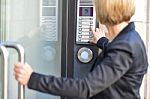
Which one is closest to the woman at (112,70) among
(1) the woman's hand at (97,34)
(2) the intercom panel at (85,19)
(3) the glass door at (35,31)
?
(1) the woman's hand at (97,34)

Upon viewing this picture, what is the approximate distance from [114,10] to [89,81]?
412 millimetres

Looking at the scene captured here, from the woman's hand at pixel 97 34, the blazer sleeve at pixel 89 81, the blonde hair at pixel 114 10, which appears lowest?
the blazer sleeve at pixel 89 81

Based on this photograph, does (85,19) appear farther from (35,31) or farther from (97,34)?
(35,31)

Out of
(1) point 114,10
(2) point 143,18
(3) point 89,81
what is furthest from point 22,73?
(2) point 143,18

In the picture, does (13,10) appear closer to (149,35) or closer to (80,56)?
(80,56)

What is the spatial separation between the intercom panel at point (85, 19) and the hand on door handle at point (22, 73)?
1.37m

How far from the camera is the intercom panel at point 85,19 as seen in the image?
141 inches

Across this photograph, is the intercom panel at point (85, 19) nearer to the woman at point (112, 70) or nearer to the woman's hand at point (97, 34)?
the woman's hand at point (97, 34)

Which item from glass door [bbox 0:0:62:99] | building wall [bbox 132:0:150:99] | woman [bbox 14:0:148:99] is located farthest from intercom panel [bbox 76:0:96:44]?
woman [bbox 14:0:148:99]

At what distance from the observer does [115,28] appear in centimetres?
246

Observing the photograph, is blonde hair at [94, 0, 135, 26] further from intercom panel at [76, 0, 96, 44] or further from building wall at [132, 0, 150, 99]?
building wall at [132, 0, 150, 99]

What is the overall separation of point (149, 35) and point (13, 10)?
3.89 feet

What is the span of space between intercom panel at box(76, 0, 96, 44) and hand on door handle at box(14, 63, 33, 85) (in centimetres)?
137

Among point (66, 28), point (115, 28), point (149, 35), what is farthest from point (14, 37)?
point (115, 28)
